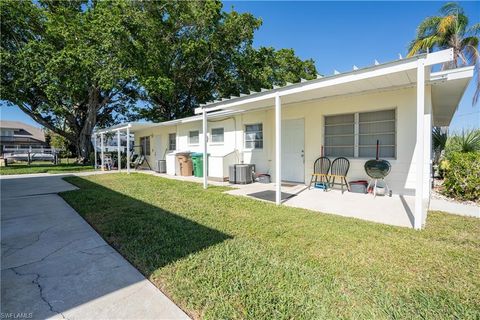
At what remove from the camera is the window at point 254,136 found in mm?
9109

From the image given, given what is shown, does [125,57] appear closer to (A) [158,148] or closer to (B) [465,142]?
(A) [158,148]

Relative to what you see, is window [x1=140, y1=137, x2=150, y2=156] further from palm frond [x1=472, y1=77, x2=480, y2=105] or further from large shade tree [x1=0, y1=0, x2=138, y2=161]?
palm frond [x1=472, y1=77, x2=480, y2=105]

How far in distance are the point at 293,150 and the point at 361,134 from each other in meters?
2.11

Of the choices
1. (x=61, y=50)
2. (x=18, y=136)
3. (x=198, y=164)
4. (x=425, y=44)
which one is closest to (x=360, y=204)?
(x=198, y=164)

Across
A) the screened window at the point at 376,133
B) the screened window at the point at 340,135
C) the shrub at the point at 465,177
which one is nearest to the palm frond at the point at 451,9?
the shrub at the point at 465,177

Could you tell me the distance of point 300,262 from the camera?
277 centimetres

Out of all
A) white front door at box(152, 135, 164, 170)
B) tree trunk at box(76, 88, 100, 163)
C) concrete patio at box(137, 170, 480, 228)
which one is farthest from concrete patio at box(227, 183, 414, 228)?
tree trunk at box(76, 88, 100, 163)

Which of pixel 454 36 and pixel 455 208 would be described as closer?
pixel 455 208

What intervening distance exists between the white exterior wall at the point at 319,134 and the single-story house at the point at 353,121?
2 centimetres

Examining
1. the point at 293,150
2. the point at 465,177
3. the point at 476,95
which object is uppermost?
the point at 476,95

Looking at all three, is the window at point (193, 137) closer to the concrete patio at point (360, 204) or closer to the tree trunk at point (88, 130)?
the concrete patio at point (360, 204)

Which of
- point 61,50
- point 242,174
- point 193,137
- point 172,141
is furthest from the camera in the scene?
point 61,50

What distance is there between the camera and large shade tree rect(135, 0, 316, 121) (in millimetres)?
16594

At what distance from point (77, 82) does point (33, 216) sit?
14072mm
